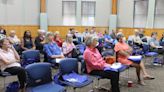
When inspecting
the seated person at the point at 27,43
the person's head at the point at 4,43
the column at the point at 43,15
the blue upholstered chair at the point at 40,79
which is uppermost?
the column at the point at 43,15

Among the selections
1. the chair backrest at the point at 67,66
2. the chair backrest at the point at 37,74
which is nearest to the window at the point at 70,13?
the chair backrest at the point at 67,66

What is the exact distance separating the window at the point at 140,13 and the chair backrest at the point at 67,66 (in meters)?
9.78

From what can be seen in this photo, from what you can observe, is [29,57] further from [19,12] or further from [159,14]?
[159,14]

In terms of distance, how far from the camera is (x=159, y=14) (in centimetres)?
1276

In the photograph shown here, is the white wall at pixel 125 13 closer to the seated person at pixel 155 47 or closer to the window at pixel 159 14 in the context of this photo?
the window at pixel 159 14

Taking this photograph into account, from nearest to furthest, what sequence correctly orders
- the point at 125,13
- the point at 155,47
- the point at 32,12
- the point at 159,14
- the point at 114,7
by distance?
the point at 155,47, the point at 159,14, the point at 32,12, the point at 125,13, the point at 114,7

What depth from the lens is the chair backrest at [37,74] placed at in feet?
11.5

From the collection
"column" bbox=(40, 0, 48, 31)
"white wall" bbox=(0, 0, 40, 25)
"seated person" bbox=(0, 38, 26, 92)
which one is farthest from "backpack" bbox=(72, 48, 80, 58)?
"column" bbox=(40, 0, 48, 31)

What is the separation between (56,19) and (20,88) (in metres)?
10.4

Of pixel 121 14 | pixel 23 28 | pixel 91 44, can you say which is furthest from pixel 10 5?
pixel 91 44

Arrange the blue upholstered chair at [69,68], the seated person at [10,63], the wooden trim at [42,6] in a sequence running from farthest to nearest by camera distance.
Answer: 1. the wooden trim at [42,6]
2. the seated person at [10,63]
3. the blue upholstered chair at [69,68]

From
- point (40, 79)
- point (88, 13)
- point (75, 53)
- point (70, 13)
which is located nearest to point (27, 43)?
point (75, 53)

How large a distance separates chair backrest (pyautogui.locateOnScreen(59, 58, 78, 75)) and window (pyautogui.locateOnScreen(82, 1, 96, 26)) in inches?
413

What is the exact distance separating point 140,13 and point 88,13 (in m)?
3.02
